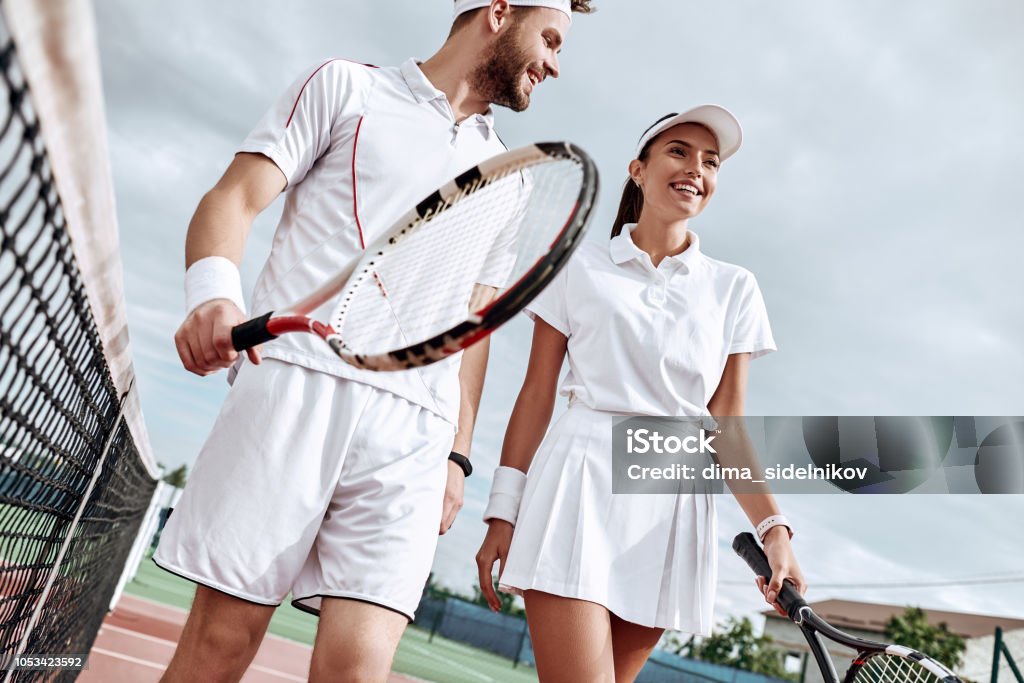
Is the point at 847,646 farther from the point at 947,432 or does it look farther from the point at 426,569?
the point at 947,432

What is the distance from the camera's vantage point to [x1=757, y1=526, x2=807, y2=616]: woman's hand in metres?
2.47

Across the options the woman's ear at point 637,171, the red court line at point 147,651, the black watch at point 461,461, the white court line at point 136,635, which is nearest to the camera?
the black watch at point 461,461

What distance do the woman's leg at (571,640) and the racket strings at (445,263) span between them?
2.55 feet

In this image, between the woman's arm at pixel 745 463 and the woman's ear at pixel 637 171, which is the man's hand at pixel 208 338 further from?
the woman's ear at pixel 637 171

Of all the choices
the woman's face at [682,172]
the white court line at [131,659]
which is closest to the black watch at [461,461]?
the woman's face at [682,172]

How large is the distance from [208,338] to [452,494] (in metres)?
0.89

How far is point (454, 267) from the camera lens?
83.6 inches

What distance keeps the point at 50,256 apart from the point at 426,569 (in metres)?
0.99

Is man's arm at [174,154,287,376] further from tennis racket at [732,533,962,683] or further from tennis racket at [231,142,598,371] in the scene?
tennis racket at [732,533,962,683]

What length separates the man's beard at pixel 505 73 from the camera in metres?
2.32

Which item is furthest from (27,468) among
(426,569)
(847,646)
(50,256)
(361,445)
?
(847,646)

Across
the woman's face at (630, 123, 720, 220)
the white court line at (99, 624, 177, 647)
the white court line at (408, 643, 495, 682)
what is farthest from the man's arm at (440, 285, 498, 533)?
the white court line at (408, 643, 495, 682)

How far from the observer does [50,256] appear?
5.68ft

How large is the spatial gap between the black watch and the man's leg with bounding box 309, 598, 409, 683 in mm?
496
